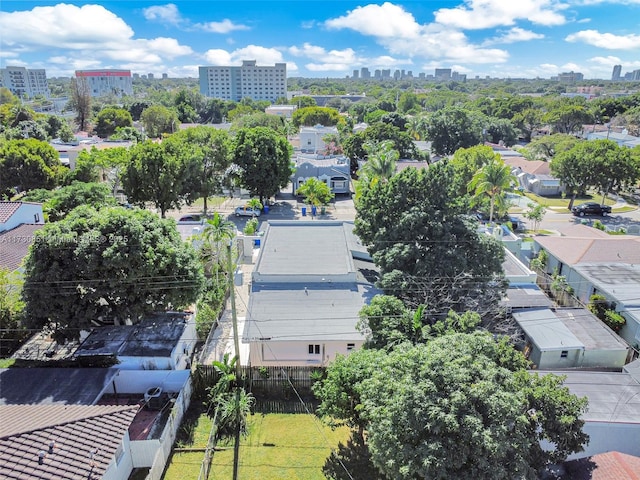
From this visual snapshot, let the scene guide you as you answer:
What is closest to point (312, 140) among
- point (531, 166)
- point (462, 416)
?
point (531, 166)

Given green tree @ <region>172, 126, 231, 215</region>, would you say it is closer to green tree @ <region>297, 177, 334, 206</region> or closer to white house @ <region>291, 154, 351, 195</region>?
green tree @ <region>297, 177, 334, 206</region>

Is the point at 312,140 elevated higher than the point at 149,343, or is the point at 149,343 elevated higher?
the point at 312,140

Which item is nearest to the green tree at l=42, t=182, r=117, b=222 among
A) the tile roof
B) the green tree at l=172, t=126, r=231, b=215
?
the green tree at l=172, t=126, r=231, b=215

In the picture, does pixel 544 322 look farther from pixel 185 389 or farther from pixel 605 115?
pixel 605 115

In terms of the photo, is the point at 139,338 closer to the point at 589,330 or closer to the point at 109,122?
the point at 589,330

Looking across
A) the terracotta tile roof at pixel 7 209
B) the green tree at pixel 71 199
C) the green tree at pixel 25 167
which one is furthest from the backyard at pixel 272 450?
the green tree at pixel 25 167

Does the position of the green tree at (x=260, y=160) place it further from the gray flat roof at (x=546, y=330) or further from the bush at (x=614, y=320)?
the bush at (x=614, y=320)

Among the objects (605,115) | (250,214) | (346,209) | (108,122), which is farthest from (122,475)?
(605,115)
